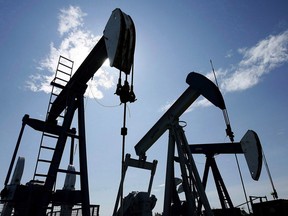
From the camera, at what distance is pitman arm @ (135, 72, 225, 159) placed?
301 inches

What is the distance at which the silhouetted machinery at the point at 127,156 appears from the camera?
504cm

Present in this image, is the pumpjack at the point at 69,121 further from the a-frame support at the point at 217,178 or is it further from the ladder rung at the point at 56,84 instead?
the a-frame support at the point at 217,178

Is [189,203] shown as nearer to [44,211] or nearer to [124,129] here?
[44,211]

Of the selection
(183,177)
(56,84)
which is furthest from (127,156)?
(56,84)

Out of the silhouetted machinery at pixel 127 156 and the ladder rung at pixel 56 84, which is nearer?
the silhouetted machinery at pixel 127 156

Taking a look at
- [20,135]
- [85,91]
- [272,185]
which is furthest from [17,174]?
[272,185]

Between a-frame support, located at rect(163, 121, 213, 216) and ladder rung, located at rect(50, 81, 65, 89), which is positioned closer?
a-frame support, located at rect(163, 121, 213, 216)

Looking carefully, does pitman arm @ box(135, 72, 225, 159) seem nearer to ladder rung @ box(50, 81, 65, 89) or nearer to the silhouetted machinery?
the silhouetted machinery

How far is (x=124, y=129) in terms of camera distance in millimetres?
3703

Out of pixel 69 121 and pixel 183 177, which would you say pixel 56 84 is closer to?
pixel 69 121

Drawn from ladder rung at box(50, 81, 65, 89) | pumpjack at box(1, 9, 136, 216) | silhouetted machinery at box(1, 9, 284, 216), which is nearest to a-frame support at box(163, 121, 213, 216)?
silhouetted machinery at box(1, 9, 284, 216)

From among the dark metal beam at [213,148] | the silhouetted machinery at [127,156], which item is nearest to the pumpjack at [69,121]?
the silhouetted machinery at [127,156]

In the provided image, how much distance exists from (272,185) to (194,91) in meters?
3.98

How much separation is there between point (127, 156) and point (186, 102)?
11.8 feet
